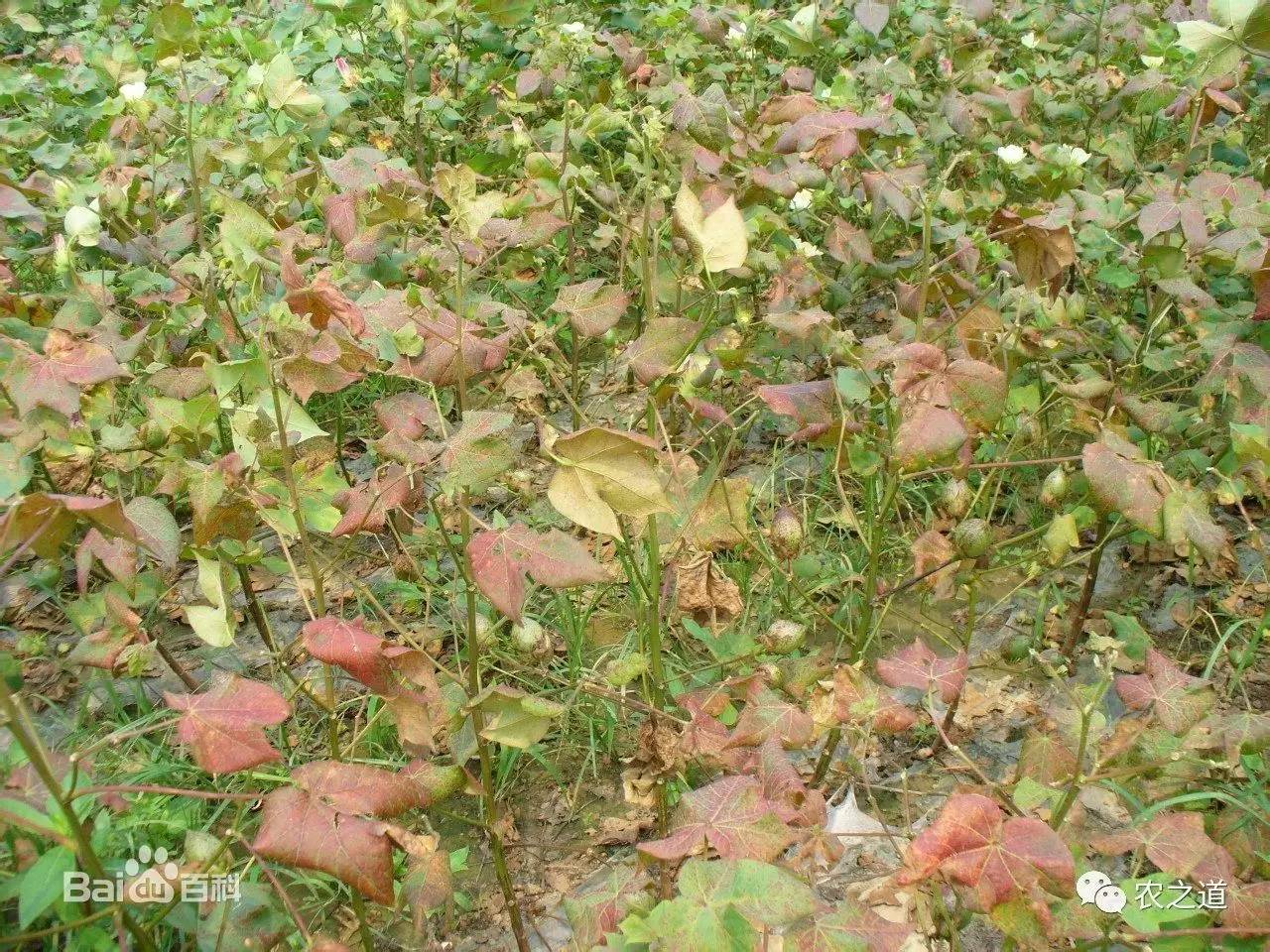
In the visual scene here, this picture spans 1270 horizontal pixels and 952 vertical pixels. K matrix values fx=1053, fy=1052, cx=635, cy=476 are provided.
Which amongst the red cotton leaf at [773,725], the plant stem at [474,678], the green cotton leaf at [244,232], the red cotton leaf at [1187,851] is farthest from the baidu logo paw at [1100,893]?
the green cotton leaf at [244,232]

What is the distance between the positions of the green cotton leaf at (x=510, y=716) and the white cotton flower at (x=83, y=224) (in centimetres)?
114

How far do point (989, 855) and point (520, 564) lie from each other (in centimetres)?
60

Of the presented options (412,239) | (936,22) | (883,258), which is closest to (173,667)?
(412,239)

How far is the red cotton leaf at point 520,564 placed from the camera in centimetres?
123

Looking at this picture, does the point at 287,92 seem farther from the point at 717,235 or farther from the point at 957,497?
the point at 957,497

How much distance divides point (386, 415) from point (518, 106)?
122 cm

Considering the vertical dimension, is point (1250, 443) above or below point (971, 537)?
above

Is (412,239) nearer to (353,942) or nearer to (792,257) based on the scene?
(792,257)

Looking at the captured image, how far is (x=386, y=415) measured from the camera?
151 centimetres

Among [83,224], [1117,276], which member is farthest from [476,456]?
[1117,276]

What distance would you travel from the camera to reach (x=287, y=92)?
7.01 feet

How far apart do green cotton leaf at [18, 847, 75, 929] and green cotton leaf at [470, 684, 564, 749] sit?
19.5 inches

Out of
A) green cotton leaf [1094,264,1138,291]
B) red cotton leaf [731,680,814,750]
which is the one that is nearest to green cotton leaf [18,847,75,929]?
red cotton leaf [731,680,814,750]

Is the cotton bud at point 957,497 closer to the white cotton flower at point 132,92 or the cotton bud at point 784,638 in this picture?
the cotton bud at point 784,638
